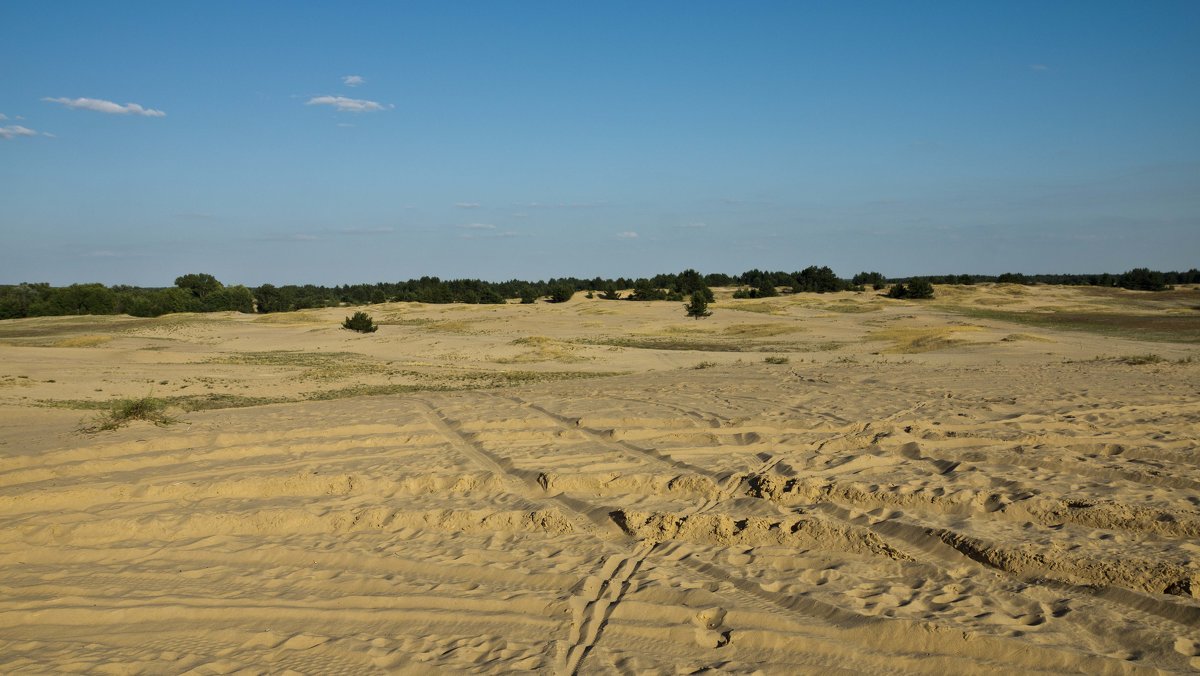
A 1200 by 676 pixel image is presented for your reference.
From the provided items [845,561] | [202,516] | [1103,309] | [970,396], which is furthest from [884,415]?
[1103,309]

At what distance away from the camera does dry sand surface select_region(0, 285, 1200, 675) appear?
461 cm

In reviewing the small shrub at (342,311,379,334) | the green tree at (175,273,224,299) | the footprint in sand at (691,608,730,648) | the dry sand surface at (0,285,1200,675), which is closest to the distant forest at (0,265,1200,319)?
the green tree at (175,273,224,299)

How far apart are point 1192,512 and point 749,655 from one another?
4.27m

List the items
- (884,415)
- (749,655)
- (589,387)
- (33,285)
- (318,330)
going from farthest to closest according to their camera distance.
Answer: (33,285) < (318,330) < (589,387) < (884,415) < (749,655)

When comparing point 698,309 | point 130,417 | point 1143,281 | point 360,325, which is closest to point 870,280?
point 1143,281

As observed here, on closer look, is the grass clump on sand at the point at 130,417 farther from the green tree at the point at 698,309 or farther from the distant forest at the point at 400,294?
the distant forest at the point at 400,294

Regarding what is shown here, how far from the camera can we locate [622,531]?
6562 millimetres

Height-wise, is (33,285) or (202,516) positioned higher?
(33,285)

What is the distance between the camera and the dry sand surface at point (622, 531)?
4.61 meters

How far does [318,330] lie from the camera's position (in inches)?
1407

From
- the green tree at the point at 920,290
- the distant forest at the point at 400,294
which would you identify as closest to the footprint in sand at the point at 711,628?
the distant forest at the point at 400,294

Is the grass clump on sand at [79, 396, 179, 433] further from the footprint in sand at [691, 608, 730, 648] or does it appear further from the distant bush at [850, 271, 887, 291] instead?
the distant bush at [850, 271, 887, 291]

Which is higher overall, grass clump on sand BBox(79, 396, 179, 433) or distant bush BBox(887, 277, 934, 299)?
distant bush BBox(887, 277, 934, 299)

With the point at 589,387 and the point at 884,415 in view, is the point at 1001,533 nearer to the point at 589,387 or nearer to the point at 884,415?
the point at 884,415
